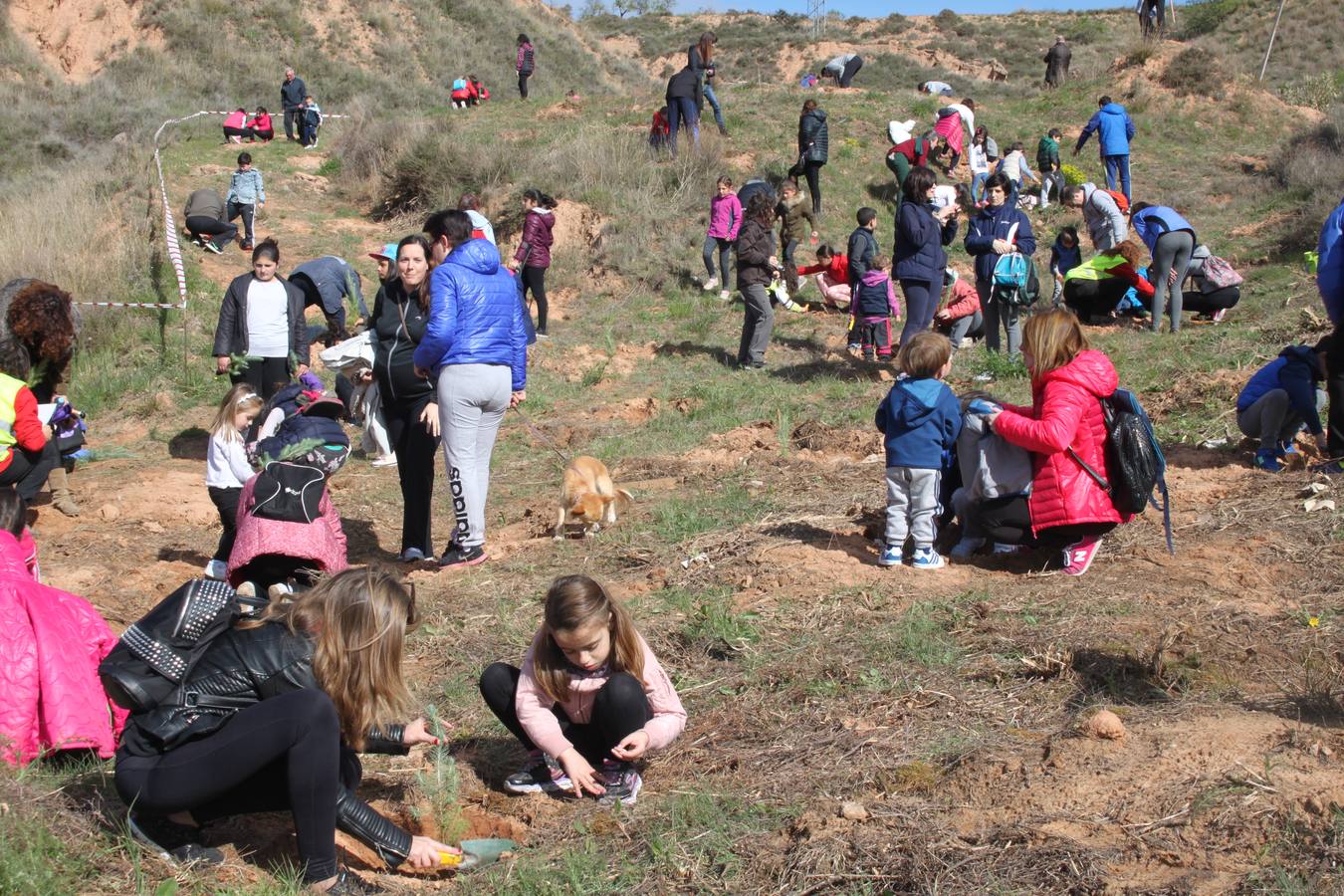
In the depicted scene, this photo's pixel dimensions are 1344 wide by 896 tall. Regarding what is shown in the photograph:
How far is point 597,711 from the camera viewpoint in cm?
382

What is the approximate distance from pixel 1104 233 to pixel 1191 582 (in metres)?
8.07

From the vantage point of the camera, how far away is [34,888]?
9.96 feet

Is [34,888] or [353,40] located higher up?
[353,40]

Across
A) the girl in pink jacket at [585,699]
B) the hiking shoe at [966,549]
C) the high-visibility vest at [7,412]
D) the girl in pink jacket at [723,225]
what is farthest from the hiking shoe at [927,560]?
the girl in pink jacket at [723,225]

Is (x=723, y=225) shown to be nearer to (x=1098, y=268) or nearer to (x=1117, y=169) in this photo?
(x=1098, y=268)

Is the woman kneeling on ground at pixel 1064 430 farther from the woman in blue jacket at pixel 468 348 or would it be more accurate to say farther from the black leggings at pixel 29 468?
the black leggings at pixel 29 468

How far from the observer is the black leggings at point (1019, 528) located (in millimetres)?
5500

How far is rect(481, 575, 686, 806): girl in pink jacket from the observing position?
3674 mm

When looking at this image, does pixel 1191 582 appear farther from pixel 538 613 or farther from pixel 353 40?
pixel 353 40

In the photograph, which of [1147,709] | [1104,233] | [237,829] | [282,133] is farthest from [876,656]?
[282,133]

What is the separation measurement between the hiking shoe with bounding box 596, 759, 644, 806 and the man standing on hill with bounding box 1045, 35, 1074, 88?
24010 millimetres

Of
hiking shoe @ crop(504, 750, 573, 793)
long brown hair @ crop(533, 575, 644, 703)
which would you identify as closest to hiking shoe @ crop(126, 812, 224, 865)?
hiking shoe @ crop(504, 750, 573, 793)

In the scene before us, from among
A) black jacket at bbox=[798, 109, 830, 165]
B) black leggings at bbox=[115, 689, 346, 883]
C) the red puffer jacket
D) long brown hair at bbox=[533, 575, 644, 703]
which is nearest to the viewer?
black leggings at bbox=[115, 689, 346, 883]

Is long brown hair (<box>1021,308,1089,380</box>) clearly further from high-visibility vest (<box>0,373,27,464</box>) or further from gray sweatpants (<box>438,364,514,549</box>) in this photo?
high-visibility vest (<box>0,373,27,464</box>)
